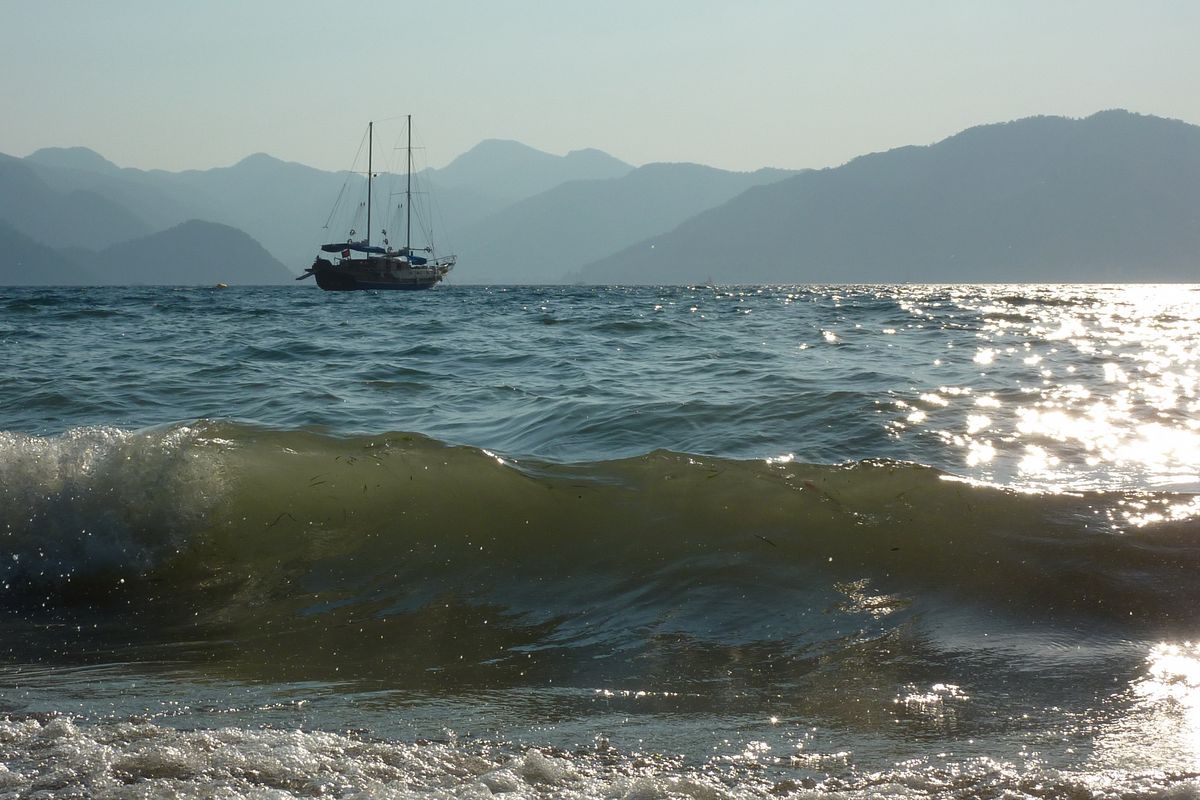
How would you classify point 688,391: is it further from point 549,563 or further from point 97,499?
point 97,499

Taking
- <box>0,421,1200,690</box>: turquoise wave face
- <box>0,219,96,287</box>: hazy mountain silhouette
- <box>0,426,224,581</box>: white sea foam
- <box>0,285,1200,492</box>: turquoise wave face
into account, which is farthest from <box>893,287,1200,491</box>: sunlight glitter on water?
<box>0,219,96,287</box>: hazy mountain silhouette

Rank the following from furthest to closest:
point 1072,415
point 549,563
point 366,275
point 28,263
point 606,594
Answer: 1. point 28,263
2. point 366,275
3. point 1072,415
4. point 549,563
5. point 606,594

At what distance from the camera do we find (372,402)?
9.41 metres

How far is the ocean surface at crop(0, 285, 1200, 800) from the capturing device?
2578mm

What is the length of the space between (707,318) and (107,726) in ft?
74.4

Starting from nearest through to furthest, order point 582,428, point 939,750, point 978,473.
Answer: point 939,750 < point 978,473 < point 582,428

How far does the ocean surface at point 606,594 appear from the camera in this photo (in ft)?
8.46

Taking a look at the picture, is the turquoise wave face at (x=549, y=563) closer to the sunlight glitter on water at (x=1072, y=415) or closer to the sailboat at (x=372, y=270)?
the sunlight glitter on water at (x=1072, y=415)

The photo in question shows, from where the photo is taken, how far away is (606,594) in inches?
175

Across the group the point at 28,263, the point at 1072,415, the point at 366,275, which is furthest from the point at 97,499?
the point at 28,263

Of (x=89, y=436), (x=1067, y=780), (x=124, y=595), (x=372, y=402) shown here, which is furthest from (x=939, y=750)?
(x=372, y=402)

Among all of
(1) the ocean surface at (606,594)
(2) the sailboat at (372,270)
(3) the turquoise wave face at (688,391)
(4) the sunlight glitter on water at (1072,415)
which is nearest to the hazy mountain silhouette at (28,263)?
(2) the sailboat at (372,270)

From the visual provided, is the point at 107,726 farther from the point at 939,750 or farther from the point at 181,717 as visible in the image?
the point at 939,750

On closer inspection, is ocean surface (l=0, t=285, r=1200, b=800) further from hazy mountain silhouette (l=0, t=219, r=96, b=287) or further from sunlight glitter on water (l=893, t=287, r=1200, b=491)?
hazy mountain silhouette (l=0, t=219, r=96, b=287)
